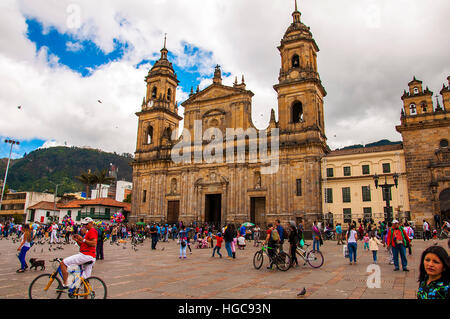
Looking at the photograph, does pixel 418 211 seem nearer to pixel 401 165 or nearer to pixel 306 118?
pixel 401 165

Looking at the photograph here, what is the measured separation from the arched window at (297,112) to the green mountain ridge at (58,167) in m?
84.2

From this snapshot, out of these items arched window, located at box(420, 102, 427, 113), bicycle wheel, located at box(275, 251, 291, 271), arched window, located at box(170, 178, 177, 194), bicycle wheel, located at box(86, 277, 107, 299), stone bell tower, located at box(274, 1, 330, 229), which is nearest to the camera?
bicycle wheel, located at box(86, 277, 107, 299)

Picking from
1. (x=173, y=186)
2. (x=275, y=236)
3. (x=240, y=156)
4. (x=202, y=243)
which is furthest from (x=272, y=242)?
(x=173, y=186)

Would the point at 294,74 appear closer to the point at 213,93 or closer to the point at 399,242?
the point at 213,93

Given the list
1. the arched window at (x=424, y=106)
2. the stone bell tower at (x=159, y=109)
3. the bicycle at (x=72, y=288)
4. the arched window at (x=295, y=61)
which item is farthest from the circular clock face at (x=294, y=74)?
the bicycle at (x=72, y=288)

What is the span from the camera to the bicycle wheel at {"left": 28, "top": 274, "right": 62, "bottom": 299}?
653cm

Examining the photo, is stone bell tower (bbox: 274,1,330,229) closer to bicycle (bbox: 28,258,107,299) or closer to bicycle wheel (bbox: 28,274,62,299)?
bicycle (bbox: 28,258,107,299)

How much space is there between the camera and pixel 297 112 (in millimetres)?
37906

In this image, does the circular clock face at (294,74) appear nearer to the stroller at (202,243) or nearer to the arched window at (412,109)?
the arched window at (412,109)

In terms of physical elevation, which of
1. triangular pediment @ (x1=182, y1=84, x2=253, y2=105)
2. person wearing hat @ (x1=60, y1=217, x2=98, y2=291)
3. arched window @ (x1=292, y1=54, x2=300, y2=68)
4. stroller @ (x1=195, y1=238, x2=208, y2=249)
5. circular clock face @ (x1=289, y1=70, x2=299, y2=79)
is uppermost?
arched window @ (x1=292, y1=54, x2=300, y2=68)

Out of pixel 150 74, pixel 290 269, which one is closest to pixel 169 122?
pixel 150 74

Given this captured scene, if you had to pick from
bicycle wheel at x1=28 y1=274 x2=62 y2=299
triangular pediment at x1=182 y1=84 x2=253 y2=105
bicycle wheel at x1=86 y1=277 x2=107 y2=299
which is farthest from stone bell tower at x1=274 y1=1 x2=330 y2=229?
bicycle wheel at x1=28 y1=274 x2=62 y2=299

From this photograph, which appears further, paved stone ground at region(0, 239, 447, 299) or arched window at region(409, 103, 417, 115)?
arched window at region(409, 103, 417, 115)
